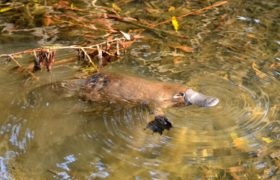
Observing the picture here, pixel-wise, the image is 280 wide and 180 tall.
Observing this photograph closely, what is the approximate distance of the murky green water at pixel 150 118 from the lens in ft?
7.98

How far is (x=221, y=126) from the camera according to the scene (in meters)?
2.77

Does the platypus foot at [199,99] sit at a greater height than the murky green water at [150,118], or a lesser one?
greater

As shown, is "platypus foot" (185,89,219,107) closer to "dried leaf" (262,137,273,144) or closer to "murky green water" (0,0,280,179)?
"murky green water" (0,0,280,179)

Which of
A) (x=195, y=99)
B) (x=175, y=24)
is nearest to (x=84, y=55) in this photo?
(x=195, y=99)

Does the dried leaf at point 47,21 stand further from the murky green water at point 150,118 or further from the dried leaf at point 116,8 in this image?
the dried leaf at point 116,8

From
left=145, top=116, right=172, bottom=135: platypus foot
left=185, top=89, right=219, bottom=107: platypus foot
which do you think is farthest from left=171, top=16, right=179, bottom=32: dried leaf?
left=145, top=116, right=172, bottom=135: platypus foot

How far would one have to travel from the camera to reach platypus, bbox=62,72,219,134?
2857 mm

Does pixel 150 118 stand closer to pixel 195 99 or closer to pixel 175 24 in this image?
pixel 195 99

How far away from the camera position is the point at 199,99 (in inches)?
114

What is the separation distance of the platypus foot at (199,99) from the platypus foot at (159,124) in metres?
0.27

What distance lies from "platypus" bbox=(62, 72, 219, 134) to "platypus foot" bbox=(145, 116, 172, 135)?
3.7 inches

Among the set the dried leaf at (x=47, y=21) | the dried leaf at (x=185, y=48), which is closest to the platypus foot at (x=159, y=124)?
the dried leaf at (x=185, y=48)

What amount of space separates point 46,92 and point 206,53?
1.27 meters

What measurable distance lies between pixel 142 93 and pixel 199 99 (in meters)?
0.35
